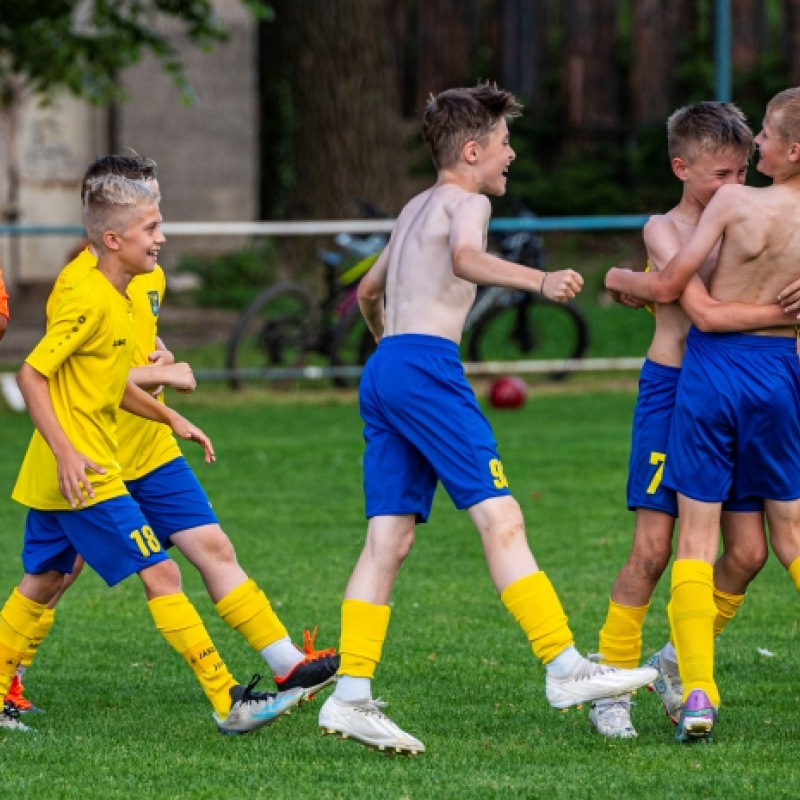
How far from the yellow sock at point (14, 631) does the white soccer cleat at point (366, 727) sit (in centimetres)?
108

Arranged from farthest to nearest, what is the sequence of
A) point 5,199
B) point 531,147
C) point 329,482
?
point 531,147 → point 5,199 → point 329,482

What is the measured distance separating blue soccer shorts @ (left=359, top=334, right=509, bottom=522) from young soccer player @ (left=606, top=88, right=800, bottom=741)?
568 mm

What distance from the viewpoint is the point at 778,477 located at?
4965 millimetres

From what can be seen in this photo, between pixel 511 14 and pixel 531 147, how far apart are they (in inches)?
87.6

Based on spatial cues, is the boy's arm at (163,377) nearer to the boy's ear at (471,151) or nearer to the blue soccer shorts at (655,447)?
the boy's ear at (471,151)

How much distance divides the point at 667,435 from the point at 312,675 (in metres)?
1.27

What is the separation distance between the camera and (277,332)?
13.9 metres

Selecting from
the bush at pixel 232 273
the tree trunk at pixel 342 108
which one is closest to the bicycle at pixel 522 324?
the tree trunk at pixel 342 108

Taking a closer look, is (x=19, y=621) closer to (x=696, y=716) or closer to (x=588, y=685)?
(x=588, y=685)

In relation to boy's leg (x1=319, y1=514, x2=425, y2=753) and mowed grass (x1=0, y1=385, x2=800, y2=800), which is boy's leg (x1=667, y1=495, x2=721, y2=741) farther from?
boy's leg (x1=319, y1=514, x2=425, y2=753)

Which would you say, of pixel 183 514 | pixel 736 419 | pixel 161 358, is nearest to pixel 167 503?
pixel 183 514

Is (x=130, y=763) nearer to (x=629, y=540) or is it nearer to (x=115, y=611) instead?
(x=115, y=611)

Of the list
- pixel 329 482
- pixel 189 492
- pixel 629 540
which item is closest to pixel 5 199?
pixel 329 482

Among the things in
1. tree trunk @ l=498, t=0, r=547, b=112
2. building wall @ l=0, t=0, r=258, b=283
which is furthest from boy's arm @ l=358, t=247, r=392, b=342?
tree trunk @ l=498, t=0, r=547, b=112
